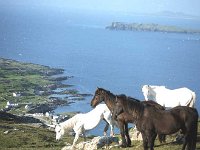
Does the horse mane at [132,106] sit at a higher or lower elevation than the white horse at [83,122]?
higher

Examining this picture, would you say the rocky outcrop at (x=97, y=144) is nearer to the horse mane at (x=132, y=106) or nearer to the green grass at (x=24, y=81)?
the horse mane at (x=132, y=106)

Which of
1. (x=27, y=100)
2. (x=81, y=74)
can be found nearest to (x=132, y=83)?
(x=81, y=74)

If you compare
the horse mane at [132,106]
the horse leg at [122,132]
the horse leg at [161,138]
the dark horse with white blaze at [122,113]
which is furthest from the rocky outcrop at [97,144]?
the horse mane at [132,106]

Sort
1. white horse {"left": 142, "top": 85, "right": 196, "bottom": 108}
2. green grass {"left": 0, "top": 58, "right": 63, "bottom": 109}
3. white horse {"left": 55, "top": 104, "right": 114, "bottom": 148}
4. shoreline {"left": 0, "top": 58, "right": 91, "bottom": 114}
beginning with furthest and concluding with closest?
1. green grass {"left": 0, "top": 58, "right": 63, "bottom": 109}
2. shoreline {"left": 0, "top": 58, "right": 91, "bottom": 114}
3. white horse {"left": 142, "top": 85, "right": 196, "bottom": 108}
4. white horse {"left": 55, "top": 104, "right": 114, "bottom": 148}

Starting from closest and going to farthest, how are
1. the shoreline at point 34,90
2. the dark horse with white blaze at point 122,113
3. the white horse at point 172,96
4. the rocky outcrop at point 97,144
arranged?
the dark horse with white blaze at point 122,113 < the rocky outcrop at point 97,144 < the white horse at point 172,96 < the shoreline at point 34,90

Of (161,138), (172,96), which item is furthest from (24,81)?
(161,138)

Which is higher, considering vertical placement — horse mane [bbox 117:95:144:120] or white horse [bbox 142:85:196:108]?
horse mane [bbox 117:95:144:120]

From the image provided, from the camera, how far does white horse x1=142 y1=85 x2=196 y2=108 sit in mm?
22922

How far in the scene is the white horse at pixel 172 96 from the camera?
75.2 ft

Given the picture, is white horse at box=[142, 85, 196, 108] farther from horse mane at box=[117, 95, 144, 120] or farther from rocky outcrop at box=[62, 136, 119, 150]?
horse mane at box=[117, 95, 144, 120]

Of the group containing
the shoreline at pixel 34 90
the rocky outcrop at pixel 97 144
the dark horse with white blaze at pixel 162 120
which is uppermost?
the dark horse with white blaze at pixel 162 120

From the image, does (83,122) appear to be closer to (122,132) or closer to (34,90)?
(122,132)

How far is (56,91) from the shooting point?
160 m

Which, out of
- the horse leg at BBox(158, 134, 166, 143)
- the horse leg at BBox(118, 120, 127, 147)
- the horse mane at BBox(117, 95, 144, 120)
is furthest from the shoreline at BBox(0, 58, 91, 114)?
the horse mane at BBox(117, 95, 144, 120)
